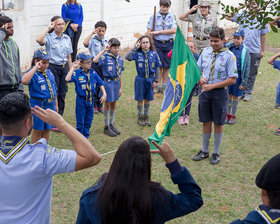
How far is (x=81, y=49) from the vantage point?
13039 millimetres

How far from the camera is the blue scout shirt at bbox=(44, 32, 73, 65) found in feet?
26.0

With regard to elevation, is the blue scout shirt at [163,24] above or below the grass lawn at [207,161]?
above

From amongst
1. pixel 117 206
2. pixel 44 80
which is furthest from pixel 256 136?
pixel 117 206

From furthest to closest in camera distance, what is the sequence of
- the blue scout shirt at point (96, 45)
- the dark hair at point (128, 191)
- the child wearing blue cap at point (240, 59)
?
the blue scout shirt at point (96, 45) < the child wearing blue cap at point (240, 59) < the dark hair at point (128, 191)

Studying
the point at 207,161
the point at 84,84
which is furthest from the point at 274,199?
the point at 84,84

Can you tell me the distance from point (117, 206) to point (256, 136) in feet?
20.4

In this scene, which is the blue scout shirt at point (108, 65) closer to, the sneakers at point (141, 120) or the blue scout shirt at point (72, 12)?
the sneakers at point (141, 120)

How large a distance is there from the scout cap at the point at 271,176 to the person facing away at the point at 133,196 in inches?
20.8

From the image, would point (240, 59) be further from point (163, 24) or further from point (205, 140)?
point (163, 24)

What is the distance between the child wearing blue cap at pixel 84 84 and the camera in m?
6.98

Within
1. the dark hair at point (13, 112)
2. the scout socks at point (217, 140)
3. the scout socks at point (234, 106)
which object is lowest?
the scout socks at point (234, 106)

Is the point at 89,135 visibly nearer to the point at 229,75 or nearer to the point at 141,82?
the point at 141,82

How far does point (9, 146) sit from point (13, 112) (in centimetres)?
23

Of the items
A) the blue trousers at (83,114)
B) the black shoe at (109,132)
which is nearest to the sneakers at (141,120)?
the black shoe at (109,132)
